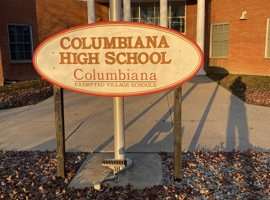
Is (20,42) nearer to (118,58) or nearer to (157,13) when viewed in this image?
(157,13)

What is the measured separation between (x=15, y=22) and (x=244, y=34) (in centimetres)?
1250

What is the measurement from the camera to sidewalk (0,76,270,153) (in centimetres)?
499

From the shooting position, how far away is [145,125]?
619 cm

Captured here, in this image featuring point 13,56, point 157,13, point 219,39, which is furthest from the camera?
point 157,13

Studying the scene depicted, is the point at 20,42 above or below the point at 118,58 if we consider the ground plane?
above

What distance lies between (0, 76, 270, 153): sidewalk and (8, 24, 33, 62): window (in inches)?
269

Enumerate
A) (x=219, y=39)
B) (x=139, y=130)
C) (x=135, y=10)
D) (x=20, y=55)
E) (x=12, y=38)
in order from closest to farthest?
(x=139, y=130) < (x=12, y=38) < (x=20, y=55) < (x=219, y=39) < (x=135, y=10)

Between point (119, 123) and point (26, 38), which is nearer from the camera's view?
point (119, 123)

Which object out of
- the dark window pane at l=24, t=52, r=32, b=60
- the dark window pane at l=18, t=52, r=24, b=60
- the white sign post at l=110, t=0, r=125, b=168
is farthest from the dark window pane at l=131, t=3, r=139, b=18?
the white sign post at l=110, t=0, r=125, b=168

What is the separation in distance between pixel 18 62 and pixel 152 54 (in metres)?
13.0

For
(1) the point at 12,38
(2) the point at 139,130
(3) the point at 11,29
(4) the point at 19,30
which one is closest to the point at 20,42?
(1) the point at 12,38

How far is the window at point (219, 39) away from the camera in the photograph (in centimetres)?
1641

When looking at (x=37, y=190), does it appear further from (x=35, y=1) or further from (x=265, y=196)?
(x=35, y=1)

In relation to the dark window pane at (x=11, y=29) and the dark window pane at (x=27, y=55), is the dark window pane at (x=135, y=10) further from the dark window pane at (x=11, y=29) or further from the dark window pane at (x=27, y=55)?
the dark window pane at (x=11, y=29)
